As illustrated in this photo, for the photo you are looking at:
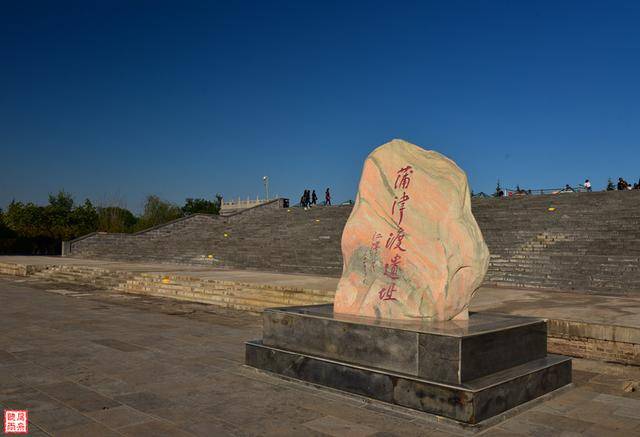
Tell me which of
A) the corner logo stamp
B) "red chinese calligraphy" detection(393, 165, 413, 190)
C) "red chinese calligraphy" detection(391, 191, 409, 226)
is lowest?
the corner logo stamp

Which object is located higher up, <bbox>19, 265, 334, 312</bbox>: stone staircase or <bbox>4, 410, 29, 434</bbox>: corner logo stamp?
<bbox>19, 265, 334, 312</bbox>: stone staircase

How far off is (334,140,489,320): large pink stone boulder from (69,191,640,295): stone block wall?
23.6 feet

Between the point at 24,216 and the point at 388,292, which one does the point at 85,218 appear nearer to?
the point at 24,216

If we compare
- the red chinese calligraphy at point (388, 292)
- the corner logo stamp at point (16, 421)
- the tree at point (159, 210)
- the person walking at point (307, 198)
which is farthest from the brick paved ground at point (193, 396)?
the tree at point (159, 210)

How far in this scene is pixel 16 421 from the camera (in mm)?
4301

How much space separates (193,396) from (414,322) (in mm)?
2271

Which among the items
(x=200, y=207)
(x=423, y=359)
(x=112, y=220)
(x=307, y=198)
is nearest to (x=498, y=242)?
(x=423, y=359)

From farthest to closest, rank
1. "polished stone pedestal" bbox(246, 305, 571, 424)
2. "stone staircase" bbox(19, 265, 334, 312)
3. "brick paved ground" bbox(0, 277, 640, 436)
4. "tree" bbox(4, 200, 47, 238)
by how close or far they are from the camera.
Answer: "tree" bbox(4, 200, 47, 238) → "stone staircase" bbox(19, 265, 334, 312) → "polished stone pedestal" bbox(246, 305, 571, 424) → "brick paved ground" bbox(0, 277, 640, 436)

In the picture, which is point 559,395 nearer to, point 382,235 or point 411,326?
point 411,326

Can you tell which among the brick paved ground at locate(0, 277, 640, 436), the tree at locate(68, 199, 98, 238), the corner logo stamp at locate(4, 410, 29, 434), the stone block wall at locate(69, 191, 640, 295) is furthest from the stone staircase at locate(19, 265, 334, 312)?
the tree at locate(68, 199, 98, 238)

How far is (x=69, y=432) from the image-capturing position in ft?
13.6

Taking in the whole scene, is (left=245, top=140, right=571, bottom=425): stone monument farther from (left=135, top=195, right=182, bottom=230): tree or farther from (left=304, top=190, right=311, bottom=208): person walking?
(left=135, top=195, right=182, bottom=230): tree

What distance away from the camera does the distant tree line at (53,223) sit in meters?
32.1

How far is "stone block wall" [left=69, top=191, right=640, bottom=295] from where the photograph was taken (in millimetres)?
12734
